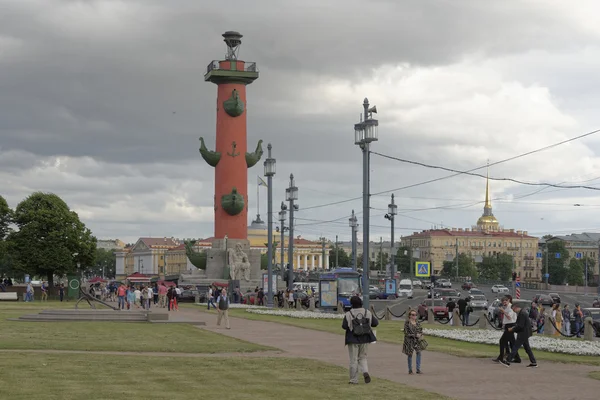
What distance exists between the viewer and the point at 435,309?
58.4 meters

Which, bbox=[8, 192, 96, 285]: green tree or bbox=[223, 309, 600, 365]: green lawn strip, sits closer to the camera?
bbox=[223, 309, 600, 365]: green lawn strip

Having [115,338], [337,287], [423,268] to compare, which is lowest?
[115,338]

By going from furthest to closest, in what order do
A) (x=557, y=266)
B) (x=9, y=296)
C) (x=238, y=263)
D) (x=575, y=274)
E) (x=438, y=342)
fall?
1. (x=557, y=266)
2. (x=575, y=274)
3. (x=238, y=263)
4. (x=9, y=296)
5. (x=438, y=342)

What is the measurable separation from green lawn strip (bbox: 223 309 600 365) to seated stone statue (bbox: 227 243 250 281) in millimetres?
41067

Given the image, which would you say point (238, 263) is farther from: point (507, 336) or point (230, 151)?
point (507, 336)

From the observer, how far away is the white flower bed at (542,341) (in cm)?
2874

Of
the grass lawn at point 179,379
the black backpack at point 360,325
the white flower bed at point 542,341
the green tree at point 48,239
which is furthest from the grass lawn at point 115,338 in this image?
the green tree at point 48,239

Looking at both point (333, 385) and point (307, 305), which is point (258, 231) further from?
point (333, 385)

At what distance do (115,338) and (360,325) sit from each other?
14.4 m

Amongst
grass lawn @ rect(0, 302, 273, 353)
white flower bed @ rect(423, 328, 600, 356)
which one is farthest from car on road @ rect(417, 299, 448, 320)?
grass lawn @ rect(0, 302, 273, 353)

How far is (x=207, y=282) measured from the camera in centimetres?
9156

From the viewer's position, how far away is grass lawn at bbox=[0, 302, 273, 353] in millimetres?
28141

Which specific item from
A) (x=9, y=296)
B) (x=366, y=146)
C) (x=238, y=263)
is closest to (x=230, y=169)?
(x=238, y=263)

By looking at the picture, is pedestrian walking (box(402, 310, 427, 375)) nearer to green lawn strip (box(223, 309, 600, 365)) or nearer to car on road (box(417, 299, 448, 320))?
green lawn strip (box(223, 309, 600, 365))
